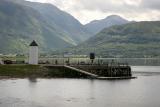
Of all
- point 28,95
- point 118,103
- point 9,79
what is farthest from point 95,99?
point 9,79

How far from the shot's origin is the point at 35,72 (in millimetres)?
108750

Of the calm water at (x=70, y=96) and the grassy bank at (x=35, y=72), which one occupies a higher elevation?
the grassy bank at (x=35, y=72)

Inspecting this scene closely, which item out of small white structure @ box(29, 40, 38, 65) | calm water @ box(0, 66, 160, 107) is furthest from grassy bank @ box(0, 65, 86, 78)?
calm water @ box(0, 66, 160, 107)

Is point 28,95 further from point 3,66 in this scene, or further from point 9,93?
point 3,66

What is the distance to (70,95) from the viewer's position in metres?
73.7

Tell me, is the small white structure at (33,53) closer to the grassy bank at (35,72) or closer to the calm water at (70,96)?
the grassy bank at (35,72)

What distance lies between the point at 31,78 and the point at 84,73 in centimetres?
1568

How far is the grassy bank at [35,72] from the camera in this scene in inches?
4232

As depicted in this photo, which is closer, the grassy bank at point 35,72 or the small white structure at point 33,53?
the grassy bank at point 35,72

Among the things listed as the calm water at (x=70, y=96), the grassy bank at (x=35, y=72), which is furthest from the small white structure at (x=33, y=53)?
the calm water at (x=70, y=96)

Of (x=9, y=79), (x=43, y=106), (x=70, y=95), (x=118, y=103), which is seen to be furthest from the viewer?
(x=9, y=79)

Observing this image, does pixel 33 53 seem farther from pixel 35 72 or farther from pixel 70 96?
pixel 70 96

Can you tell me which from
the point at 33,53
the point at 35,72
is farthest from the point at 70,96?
the point at 33,53

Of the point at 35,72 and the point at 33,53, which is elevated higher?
the point at 33,53
